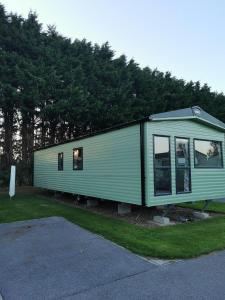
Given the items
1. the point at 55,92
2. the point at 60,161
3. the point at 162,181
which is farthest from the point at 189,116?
the point at 55,92

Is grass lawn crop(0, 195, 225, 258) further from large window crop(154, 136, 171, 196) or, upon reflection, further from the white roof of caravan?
the white roof of caravan

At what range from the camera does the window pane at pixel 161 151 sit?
7.43 metres

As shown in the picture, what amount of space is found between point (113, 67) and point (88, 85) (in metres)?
3.60

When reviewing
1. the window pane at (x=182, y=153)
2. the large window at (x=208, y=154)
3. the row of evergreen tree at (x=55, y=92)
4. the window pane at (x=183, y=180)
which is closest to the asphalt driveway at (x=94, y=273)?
the window pane at (x=183, y=180)

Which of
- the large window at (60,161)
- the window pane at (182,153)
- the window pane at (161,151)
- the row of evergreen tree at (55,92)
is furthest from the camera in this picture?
the row of evergreen tree at (55,92)

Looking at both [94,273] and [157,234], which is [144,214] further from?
[94,273]

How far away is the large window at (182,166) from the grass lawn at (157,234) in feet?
3.76

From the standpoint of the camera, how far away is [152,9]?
40.3 feet

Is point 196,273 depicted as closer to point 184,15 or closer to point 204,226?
point 204,226

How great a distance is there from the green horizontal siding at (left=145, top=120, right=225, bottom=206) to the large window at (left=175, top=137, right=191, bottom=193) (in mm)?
160

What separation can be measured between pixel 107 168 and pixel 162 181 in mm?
2206

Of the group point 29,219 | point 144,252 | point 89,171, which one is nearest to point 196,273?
point 144,252

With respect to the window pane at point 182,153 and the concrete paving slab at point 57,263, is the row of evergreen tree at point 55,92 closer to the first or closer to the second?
the window pane at point 182,153

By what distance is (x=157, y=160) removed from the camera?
7.43m
